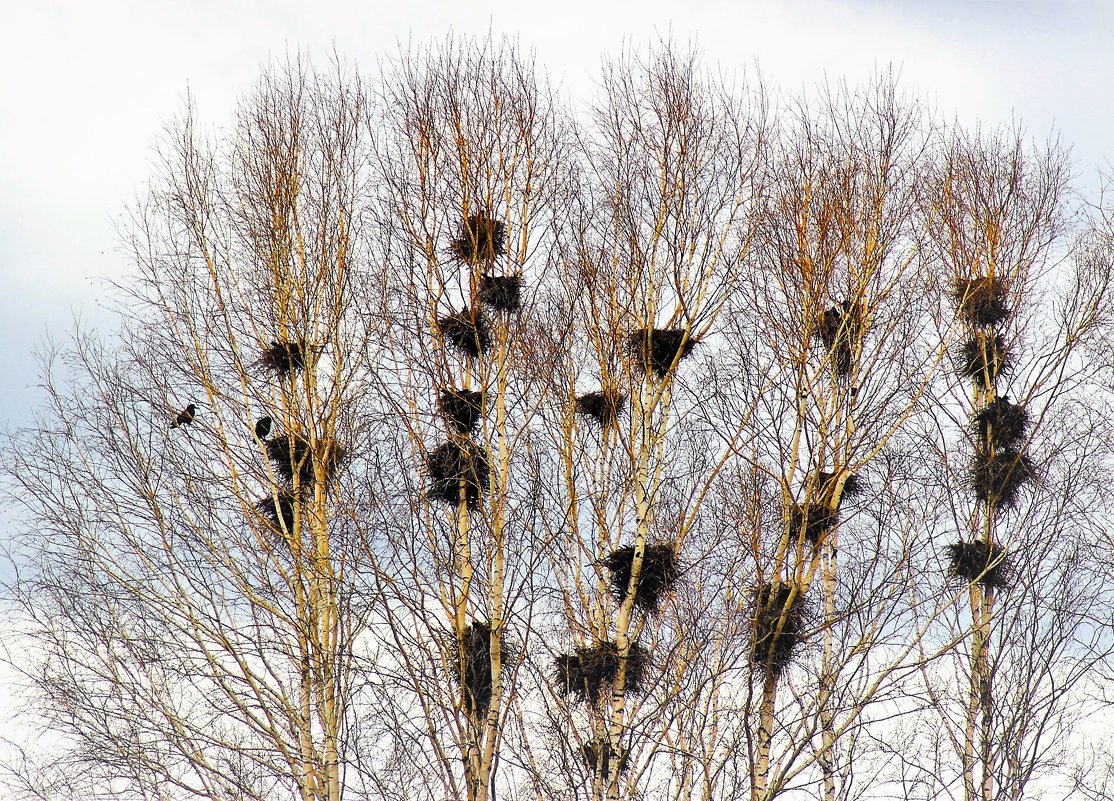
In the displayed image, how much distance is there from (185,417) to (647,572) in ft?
16.2

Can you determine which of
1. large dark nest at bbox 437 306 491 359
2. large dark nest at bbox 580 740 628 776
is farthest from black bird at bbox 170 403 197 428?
large dark nest at bbox 580 740 628 776

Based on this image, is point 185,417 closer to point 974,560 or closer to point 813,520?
point 813,520

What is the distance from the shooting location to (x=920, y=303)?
12719mm

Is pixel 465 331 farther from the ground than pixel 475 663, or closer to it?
farther from the ground

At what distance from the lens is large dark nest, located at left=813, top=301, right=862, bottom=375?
1149 centimetres

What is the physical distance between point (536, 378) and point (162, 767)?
17.0 ft

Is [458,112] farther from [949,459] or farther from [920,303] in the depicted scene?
[949,459]

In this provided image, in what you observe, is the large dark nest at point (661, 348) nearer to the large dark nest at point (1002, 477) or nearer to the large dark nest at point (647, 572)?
the large dark nest at point (647, 572)

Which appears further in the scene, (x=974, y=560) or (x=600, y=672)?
(x=974, y=560)

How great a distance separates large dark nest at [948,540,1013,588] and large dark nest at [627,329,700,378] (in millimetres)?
4320

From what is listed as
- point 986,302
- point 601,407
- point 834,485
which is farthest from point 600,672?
point 986,302

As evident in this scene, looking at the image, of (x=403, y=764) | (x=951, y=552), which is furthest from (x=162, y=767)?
(x=951, y=552)

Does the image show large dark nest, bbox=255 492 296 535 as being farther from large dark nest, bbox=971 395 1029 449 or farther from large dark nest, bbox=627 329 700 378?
large dark nest, bbox=971 395 1029 449

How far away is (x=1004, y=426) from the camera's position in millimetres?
13734
